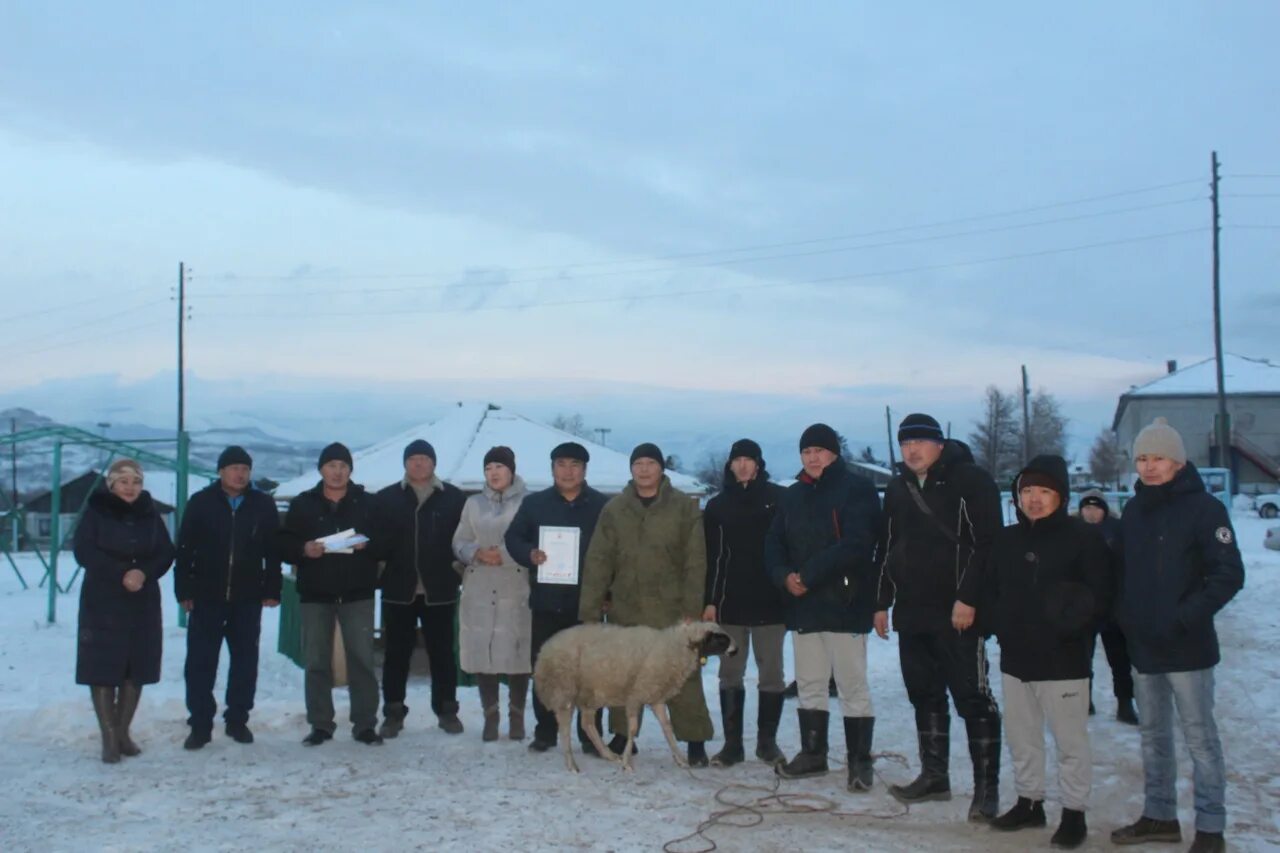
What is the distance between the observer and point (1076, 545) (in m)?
5.31

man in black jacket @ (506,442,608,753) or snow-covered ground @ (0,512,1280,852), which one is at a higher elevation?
man in black jacket @ (506,442,608,753)

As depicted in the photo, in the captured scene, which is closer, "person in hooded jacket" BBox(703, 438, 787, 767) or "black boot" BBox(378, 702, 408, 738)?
"person in hooded jacket" BBox(703, 438, 787, 767)

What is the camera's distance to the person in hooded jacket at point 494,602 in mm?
7492

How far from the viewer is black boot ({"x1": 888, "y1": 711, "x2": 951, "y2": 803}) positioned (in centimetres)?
595

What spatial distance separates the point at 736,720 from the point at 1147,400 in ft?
209

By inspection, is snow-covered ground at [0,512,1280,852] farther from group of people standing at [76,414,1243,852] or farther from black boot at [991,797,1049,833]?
group of people standing at [76,414,1243,852]

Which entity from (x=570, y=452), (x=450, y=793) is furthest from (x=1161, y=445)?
(x=450, y=793)

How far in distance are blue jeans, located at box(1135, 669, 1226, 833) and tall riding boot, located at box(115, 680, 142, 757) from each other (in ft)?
19.1

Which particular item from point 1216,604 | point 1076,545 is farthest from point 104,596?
point 1216,604

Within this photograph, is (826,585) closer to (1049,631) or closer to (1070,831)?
(1049,631)

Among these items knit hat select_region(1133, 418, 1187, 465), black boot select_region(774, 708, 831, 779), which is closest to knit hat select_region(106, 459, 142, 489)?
black boot select_region(774, 708, 831, 779)

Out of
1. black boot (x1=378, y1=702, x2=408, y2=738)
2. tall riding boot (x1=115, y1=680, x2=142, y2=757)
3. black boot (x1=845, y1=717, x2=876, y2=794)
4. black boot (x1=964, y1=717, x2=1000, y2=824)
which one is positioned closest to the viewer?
black boot (x1=964, y1=717, x2=1000, y2=824)

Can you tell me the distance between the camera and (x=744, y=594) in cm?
692

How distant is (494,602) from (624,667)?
126cm
